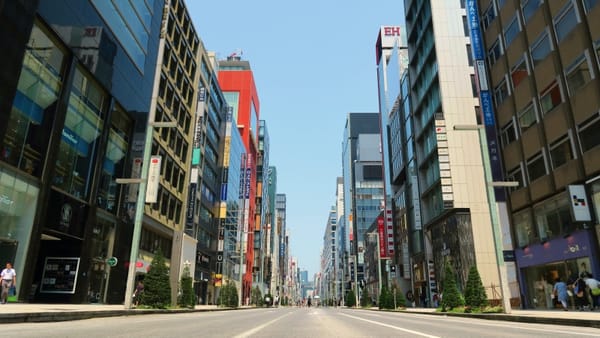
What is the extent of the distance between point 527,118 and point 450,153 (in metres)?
10.9

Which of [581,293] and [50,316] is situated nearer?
[50,316]

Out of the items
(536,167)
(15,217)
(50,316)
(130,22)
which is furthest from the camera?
(130,22)

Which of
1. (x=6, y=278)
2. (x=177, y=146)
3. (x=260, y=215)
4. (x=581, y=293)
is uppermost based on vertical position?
(x=260, y=215)

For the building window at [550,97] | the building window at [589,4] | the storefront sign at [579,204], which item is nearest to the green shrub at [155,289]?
the storefront sign at [579,204]

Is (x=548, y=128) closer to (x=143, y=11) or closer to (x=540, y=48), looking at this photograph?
(x=540, y=48)

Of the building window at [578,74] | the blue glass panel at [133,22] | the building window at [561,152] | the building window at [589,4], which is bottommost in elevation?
the building window at [561,152]

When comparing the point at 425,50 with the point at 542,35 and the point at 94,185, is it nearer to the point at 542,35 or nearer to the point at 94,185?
the point at 542,35

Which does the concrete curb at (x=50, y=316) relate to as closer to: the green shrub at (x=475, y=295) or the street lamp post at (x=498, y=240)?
the street lamp post at (x=498, y=240)

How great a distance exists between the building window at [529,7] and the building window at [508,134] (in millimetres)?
7423

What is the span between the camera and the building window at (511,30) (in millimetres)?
29859

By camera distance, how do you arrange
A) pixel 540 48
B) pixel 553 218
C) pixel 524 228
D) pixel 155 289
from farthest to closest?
pixel 524 228
pixel 540 48
pixel 553 218
pixel 155 289

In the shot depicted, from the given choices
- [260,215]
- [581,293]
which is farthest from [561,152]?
[260,215]

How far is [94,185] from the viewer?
26.1 meters

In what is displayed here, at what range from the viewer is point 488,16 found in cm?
3484
